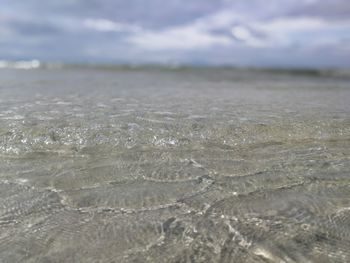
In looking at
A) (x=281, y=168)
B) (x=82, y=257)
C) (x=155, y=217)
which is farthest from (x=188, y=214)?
(x=281, y=168)

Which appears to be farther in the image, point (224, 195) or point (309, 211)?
point (224, 195)

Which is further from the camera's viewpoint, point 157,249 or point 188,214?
point 188,214

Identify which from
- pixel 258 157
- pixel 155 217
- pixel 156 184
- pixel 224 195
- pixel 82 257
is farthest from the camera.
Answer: pixel 258 157

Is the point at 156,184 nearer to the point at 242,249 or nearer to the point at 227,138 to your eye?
the point at 242,249

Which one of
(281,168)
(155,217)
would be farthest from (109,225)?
(281,168)

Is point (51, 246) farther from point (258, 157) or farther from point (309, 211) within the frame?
point (258, 157)

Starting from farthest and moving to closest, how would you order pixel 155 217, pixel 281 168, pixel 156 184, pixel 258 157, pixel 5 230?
pixel 258 157
pixel 281 168
pixel 156 184
pixel 155 217
pixel 5 230
